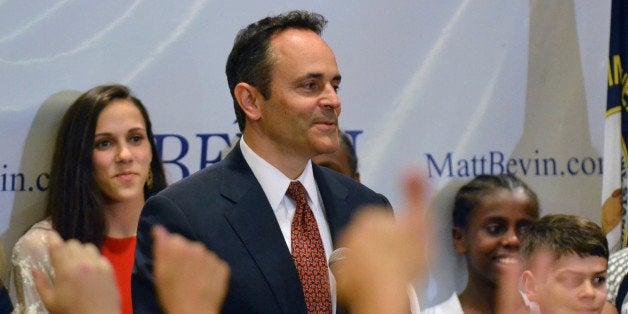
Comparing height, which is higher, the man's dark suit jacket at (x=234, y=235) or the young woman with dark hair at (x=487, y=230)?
the man's dark suit jacket at (x=234, y=235)

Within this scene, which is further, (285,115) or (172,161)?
(172,161)

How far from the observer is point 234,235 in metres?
2.02

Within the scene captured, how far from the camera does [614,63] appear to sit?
134 inches

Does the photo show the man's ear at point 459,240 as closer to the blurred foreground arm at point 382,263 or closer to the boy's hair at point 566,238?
the boy's hair at point 566,238

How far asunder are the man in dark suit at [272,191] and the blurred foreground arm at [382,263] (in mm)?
788

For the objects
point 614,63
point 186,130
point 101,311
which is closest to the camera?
point 101,311

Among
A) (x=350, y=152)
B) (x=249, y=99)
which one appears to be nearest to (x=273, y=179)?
(x=249, y=99)

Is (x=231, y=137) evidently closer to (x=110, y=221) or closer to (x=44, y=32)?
(x=110, y=221)

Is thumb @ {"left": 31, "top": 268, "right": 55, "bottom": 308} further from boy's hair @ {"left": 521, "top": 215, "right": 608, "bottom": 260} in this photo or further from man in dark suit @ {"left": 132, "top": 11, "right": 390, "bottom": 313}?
boy's hair @ {"left": 521, "top": 215, "right": 608, "bottom": 260}

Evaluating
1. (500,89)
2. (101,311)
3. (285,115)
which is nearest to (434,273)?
(500,89)

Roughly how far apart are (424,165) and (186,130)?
0.87 meters

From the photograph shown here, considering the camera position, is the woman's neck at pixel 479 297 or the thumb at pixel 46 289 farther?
the woman's neck at pixel 479 297

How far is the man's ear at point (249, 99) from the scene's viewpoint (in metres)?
2.32

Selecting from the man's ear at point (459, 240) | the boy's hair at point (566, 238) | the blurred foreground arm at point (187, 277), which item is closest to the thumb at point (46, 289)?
the blurred foreground arm at point (187, 277)
